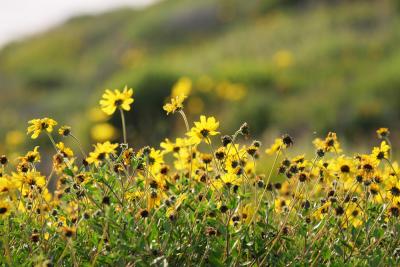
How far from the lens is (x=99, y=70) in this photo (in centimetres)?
1905

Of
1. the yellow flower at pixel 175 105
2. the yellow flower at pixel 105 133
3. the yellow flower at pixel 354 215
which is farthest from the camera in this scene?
the yellow flower at pixel 105 133

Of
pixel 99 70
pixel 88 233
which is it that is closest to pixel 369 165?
pixel 88 233

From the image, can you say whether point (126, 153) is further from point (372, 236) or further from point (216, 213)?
point (372, 236)

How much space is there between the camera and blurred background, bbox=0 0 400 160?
378 inches

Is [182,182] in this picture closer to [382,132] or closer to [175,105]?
[175,105]

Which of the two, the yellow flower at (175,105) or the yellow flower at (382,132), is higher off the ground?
the yellow flower at (382,132)

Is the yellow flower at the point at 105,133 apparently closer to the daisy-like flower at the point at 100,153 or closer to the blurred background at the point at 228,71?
the blurred background at the point at 228,71

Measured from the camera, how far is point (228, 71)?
12.2 meters

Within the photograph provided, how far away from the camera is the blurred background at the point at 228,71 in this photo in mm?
9602

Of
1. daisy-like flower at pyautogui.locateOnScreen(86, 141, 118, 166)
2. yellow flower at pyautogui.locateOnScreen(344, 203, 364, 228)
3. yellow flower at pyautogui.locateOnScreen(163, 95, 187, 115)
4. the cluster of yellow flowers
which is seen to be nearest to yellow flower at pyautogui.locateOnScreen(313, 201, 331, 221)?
the cluster of yellow flowers

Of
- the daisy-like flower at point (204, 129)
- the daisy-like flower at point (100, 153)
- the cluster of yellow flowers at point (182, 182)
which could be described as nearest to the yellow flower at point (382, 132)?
the cluster of yellow flowers at point (182, 182)

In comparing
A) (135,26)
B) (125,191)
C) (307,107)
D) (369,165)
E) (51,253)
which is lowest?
(51,253)

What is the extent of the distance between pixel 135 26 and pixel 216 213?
64.1 feet

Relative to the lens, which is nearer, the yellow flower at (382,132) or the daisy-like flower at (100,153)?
the daisy-like flower at (100,153)
